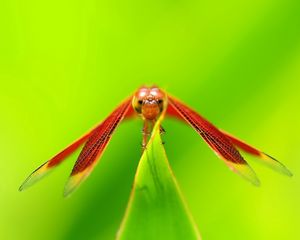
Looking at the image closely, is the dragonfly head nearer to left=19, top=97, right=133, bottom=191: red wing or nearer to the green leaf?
left=19, top=97, right=133, bottom=191: red wing

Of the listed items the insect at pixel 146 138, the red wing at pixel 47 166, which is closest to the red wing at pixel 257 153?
the insect at pixel 146 138

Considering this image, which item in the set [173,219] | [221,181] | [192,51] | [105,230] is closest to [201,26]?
[192,51]

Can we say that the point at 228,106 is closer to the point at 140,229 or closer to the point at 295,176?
the point at 295,176

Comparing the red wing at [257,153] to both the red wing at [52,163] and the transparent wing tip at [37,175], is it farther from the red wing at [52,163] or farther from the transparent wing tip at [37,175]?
the transparent wing tip at [37,175]

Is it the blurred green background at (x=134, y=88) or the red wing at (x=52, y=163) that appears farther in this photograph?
the blurred green background at (x=134, y=88)

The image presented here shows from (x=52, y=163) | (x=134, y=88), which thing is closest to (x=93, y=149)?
(x=52, y=163)
